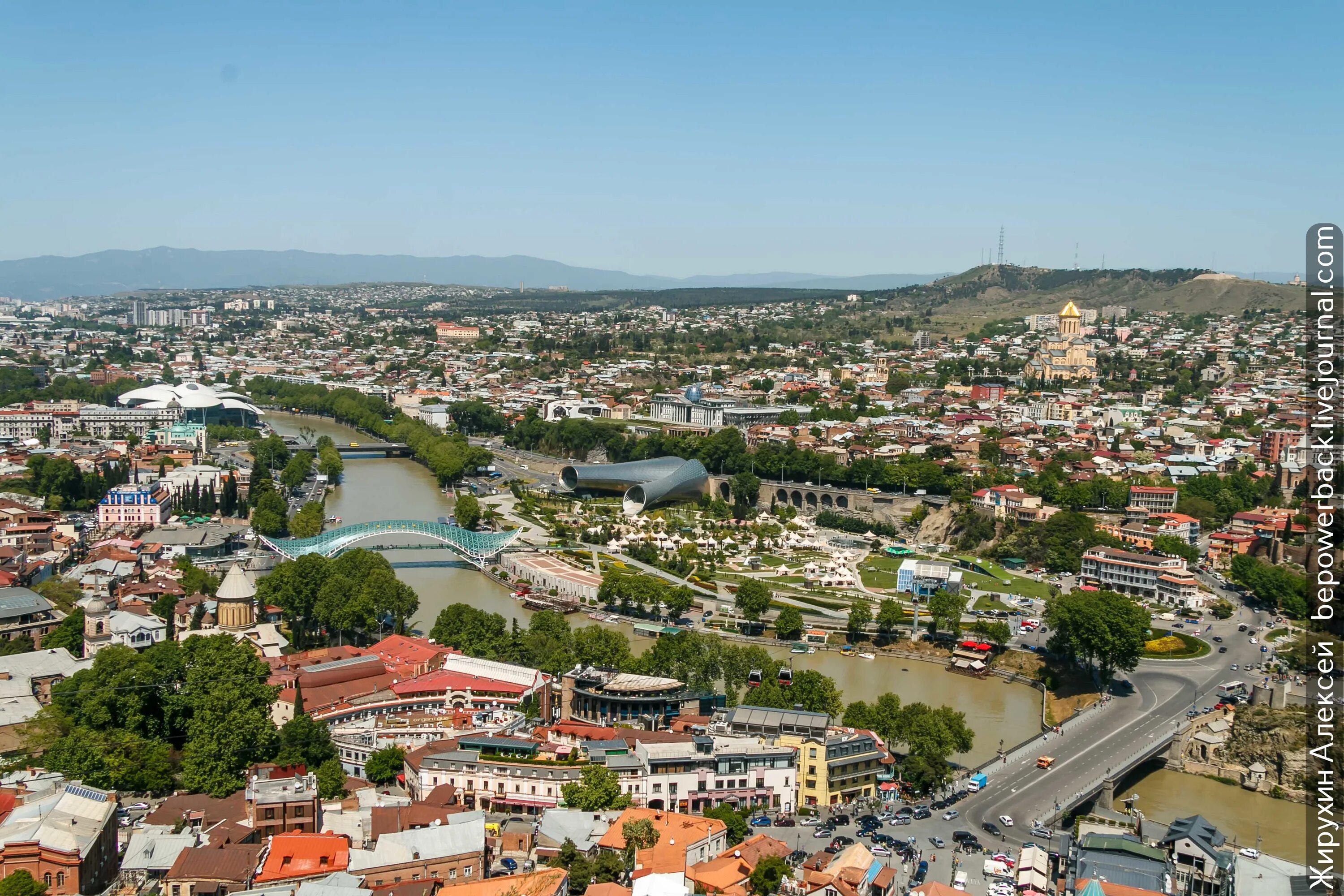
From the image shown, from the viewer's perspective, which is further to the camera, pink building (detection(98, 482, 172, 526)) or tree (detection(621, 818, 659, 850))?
pink building (detection(98, 482, 172, 526))

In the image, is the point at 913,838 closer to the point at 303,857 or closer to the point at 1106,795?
the point at 1106,795

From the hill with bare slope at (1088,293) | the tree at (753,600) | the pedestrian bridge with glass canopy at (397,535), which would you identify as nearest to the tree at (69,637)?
the pedestrian bridge with glass canopy at (397,535)

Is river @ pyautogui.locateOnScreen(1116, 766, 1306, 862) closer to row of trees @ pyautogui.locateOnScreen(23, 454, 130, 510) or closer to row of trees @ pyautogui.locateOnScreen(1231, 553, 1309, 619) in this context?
row of trees @ pyautogui.locateOnScreen(1231, 553, 1309, 619)

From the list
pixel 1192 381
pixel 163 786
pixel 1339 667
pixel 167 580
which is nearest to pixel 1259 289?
pixel 1192 381

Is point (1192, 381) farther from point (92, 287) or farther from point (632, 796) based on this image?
point (92, 287)

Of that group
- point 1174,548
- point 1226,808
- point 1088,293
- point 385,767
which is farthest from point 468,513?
point 1088,293

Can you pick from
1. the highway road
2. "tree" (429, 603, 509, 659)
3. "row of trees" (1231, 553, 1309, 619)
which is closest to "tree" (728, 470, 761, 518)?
"row of trees" (1231, 553, 1309, 619)
